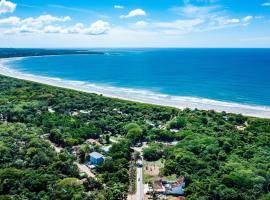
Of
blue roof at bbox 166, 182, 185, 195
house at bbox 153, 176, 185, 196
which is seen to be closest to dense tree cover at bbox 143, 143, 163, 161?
house at bbox 153, 176, 185, 196

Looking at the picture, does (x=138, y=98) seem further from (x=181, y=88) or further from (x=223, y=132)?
(x=223, y=132)

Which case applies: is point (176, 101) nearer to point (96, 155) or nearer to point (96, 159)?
point (96, 155)

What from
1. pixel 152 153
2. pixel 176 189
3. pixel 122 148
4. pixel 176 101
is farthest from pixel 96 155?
pixel 176 101

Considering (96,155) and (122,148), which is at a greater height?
(122,148)

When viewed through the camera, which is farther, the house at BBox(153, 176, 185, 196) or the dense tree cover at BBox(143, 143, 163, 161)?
the dense tree cover at BBox(143, 143, 163, 161)

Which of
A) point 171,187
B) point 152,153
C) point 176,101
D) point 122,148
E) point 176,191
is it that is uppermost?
point 176,101

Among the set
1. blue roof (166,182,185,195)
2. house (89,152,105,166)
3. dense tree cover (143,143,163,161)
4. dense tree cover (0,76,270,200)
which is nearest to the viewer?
dense tree cover (0,76,270,200)

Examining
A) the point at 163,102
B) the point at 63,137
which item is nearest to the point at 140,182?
the point at 63,137

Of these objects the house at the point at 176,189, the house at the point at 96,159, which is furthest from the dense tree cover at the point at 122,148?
the house at the point at 96,159

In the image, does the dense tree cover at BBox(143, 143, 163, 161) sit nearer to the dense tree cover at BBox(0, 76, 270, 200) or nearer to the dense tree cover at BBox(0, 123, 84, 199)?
the dense tree cover at BBox(0, 76, 270, 200)
